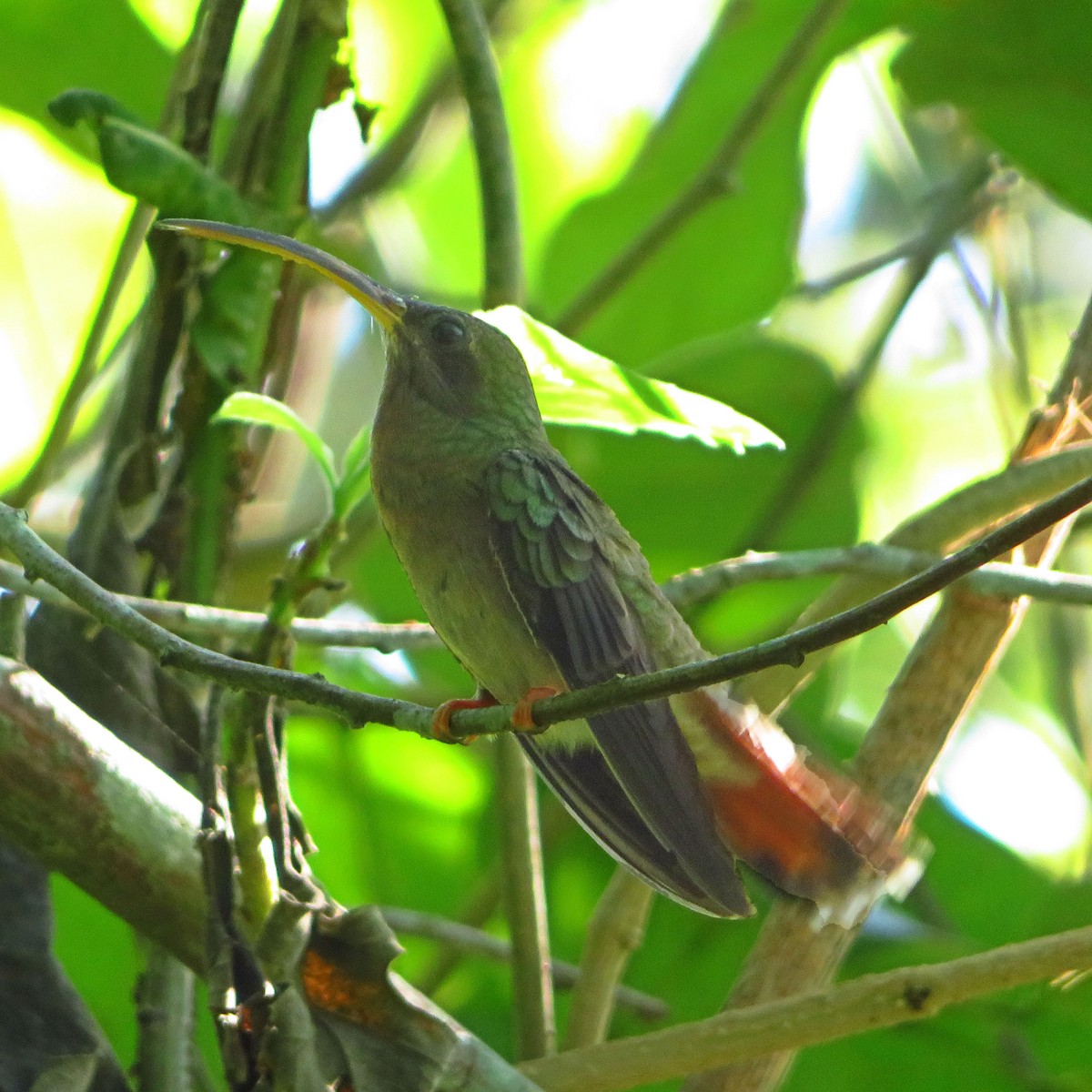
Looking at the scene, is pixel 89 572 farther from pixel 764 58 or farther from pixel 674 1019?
pixel 764 58

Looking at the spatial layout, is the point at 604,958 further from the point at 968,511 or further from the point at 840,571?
the point at 968,511

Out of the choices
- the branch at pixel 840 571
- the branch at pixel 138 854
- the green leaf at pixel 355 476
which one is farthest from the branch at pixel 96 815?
the branch at pixel 840 571

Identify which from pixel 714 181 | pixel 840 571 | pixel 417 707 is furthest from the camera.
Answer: pixel 714 181

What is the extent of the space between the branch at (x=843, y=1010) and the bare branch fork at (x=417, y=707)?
631 mm

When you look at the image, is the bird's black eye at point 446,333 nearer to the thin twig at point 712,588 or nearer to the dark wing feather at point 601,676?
the dark wing feather at point 601,676

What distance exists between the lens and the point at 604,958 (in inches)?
119

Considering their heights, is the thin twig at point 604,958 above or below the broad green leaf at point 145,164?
below

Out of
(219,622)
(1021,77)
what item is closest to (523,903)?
(219,622)

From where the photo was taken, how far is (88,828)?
2.32m

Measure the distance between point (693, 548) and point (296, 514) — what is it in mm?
1284

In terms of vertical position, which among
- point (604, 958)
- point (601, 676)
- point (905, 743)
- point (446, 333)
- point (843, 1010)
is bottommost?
point (843, 1010)

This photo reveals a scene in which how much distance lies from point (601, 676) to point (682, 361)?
5.96ft

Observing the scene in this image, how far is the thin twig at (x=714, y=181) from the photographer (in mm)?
3932

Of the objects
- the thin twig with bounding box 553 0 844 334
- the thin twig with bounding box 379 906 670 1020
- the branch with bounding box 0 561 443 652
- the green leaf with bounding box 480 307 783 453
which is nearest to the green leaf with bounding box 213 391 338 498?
the branch with bounding box 0 561 443 652
